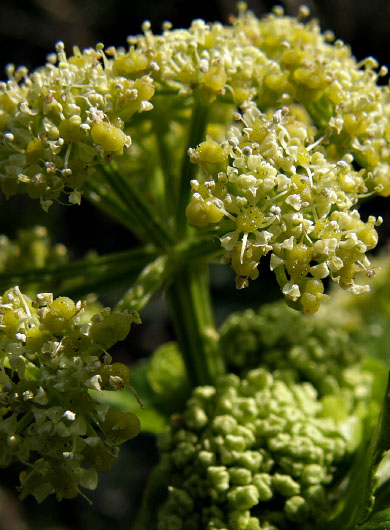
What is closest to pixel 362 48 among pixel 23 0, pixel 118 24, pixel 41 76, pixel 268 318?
pixel 118 24

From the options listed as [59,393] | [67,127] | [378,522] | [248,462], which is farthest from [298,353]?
[67,127]

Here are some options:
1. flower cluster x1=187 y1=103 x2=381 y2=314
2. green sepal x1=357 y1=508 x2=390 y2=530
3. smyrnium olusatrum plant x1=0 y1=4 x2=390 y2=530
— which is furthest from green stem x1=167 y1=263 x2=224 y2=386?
green sepal x1=357 y1=508 x2=390 y2=530

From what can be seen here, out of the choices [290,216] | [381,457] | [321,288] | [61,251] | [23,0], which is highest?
[23,0]

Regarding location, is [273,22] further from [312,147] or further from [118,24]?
[118,24]

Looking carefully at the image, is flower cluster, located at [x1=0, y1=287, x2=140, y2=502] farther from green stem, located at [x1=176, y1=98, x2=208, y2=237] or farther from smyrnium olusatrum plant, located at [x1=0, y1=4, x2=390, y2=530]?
green stem, located at [x1=176, y1=98, x2=208, y2=237]

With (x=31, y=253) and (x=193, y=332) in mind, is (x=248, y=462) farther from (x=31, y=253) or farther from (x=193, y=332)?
(x=31, y=253)

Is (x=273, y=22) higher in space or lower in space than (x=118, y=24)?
lower

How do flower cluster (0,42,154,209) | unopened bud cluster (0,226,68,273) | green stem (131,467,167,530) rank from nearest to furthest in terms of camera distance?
flower cluster (0,42,154,209)
green stem (131,467,167,530)
unopened bud cluster (0,226,68,273)

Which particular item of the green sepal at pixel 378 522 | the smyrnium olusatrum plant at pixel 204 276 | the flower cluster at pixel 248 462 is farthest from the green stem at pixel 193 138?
the green sepal at pixel 378 522

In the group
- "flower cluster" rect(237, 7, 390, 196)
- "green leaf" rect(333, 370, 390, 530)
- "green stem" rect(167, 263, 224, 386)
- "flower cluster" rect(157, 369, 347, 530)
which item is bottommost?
"green leaf" rect(333, 370, 390, 530)
